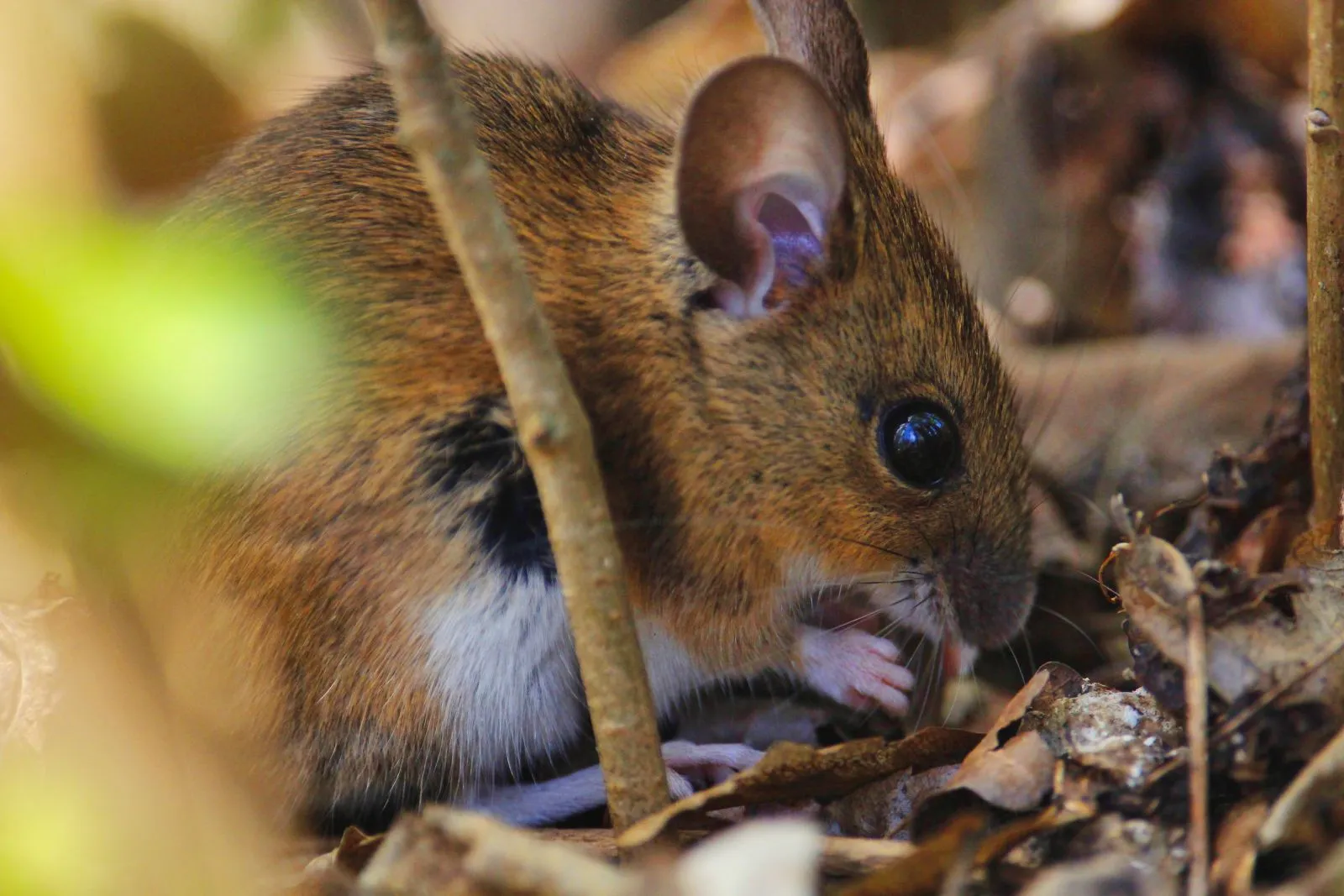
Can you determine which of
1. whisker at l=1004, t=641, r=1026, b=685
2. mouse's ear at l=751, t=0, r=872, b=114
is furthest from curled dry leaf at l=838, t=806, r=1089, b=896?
mouse's ear at l=751, t=0, r=872, b=114

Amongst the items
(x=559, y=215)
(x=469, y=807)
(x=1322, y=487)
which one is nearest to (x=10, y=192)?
(x=559, y=215)

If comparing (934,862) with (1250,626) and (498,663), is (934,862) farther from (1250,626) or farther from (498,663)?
(498,663)

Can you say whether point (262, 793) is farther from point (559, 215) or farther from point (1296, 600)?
point (1296, 600)

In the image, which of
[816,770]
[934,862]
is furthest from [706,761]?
[934,862]

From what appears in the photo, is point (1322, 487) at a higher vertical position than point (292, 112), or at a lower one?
lower

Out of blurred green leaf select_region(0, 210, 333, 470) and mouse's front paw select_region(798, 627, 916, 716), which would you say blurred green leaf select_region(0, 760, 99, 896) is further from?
mouse's front paw select_region(798, 627, 916, 716)

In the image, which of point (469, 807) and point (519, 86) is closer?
point (469, 807)
